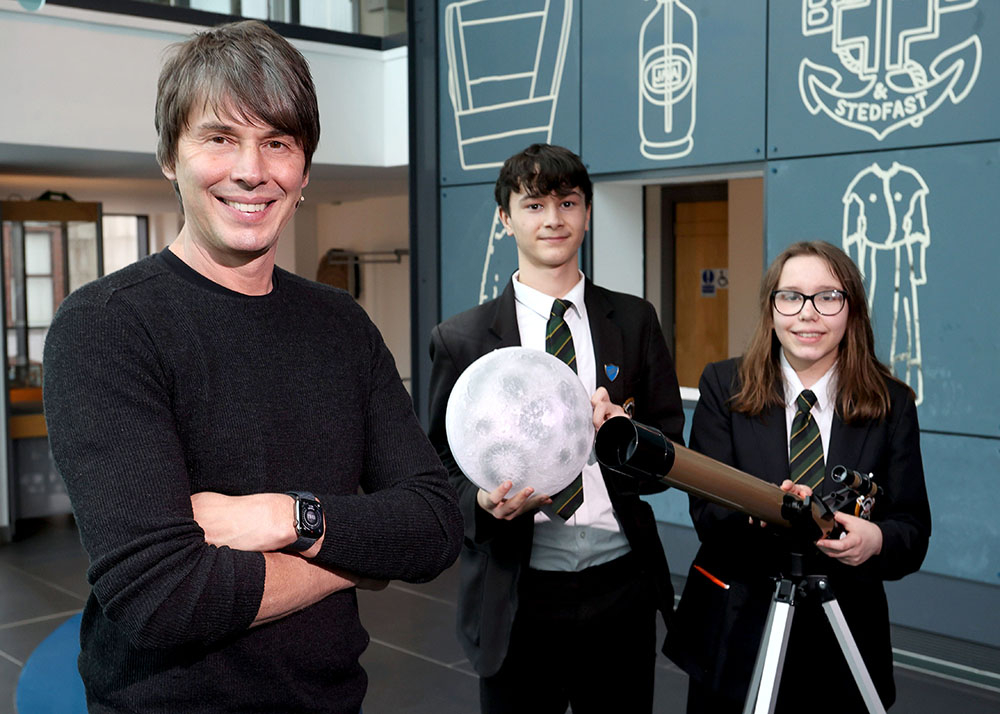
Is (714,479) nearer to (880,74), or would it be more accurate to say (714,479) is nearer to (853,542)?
(853,542)

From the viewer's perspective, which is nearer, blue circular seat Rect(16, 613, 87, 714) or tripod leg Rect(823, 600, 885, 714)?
tripod leg Rect(823, 600, 885, 714)

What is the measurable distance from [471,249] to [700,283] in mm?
1776

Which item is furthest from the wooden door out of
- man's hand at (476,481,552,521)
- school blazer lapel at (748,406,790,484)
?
man's hand at (476,481,552,521)

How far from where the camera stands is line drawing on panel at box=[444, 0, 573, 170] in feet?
18.7

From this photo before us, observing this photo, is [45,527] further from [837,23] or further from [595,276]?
[837,23]

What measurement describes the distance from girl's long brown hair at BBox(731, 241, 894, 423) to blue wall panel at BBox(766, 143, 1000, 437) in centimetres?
205

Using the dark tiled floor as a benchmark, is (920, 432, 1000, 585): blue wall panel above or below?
above

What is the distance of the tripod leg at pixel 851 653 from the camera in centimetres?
203

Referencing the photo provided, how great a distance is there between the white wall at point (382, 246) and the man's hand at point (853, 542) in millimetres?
10367

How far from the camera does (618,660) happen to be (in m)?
2.38

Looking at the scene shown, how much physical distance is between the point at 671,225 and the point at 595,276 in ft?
5.41

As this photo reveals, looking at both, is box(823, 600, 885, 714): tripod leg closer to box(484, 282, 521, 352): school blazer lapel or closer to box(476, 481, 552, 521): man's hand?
box(476, 481, 552, 521): man's hand

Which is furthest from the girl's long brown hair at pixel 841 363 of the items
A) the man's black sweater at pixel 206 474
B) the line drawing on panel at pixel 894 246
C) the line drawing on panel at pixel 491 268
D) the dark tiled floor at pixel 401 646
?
the line drawing on panel at pixel 491 268

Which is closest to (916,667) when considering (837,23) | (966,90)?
(966,90)
